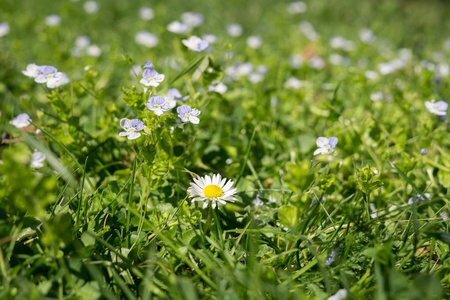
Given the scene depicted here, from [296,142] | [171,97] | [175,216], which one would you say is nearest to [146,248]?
[175,216]

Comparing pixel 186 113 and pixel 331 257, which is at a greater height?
pixel 186 113

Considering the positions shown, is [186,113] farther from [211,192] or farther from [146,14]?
[146,14]

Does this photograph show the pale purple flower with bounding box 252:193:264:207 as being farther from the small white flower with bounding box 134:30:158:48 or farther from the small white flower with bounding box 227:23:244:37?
the small white flower with bounding box 227:23:244:37

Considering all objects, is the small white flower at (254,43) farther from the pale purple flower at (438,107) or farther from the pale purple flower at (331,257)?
the pale purple flower at (331,257)

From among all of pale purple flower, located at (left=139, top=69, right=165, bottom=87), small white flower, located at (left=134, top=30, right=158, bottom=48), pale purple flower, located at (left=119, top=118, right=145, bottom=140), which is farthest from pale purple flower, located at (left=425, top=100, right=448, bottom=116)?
small white flower, located at (left=134, top=30, right=158, bottom=48)

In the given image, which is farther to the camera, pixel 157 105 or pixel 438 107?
pixel 438 107

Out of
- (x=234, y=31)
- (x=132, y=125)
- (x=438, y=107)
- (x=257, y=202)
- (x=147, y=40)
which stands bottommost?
(x=234, y=31)

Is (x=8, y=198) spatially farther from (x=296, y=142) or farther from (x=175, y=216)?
(x=296, y=142)

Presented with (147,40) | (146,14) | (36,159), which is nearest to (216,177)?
(36,159)

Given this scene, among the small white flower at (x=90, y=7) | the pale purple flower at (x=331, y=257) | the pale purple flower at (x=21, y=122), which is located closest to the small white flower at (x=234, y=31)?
the small white flower at (x=90, y=7)
